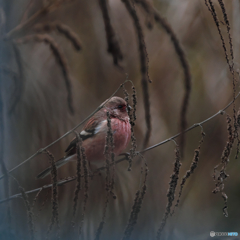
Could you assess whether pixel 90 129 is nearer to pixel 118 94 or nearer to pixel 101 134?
pixel 101 134

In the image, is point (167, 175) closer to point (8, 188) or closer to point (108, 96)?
point (108, 96)

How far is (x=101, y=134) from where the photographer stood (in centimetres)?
124

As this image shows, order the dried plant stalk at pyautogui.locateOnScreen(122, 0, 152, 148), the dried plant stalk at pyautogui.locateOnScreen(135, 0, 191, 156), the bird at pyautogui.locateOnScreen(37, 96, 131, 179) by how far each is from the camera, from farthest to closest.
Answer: the bird at pyautogui.locateOnScreen(37, 96, 131, 179)
the dried plant stalk at pyautogui.locateOnScreen(135, 0, 191, 156)
the dried plant stalk at pyautogui.locateOnScreen(122, 0, 152, 148)

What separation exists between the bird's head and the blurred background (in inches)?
1.4

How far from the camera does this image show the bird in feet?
3.93

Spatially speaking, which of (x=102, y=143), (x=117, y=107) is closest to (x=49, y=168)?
(x=102, y=143)

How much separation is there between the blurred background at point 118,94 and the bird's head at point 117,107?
0.12 feet

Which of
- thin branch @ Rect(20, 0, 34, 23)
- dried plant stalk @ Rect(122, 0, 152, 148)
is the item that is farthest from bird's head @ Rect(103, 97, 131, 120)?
thin branch @ Rect(20, 0, 34, 23)

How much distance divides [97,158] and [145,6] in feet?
2.33

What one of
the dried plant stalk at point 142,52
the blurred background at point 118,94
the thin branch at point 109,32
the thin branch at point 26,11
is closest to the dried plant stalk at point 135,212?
the blurred background at point 118,94

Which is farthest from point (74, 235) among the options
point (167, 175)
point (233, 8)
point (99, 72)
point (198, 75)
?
point (233, 8)

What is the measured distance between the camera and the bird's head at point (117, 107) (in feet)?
4.01

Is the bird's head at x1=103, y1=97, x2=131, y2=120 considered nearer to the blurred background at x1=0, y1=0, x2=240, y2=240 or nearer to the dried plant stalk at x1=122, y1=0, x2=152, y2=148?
the blurred background at x1=0, y1=0, x2=240, y2=240

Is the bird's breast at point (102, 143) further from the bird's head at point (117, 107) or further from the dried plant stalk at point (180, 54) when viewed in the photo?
the dried plant stalk at point (180, 54)
